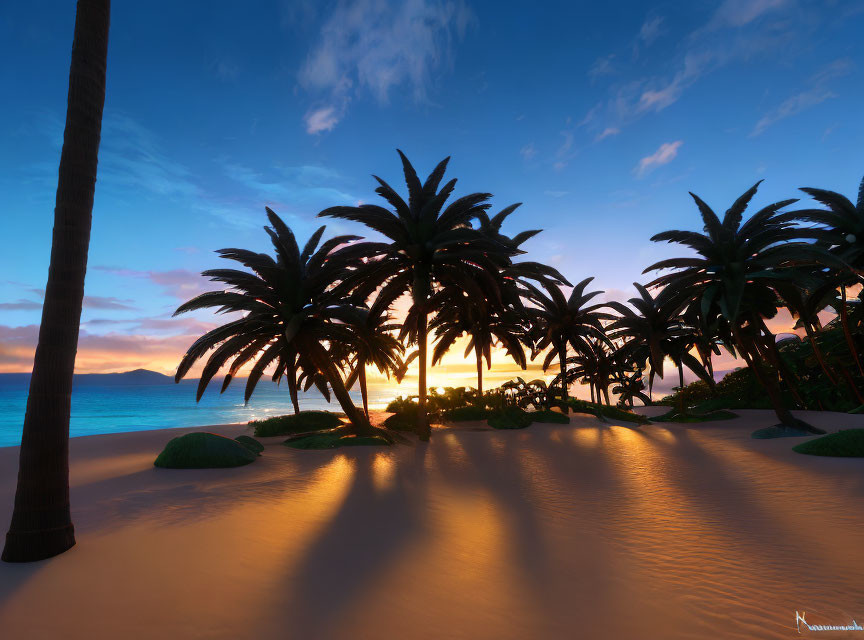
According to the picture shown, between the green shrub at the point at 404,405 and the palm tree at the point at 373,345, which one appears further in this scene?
the green shrub at the point at 404,405

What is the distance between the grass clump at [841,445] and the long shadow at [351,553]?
11.7 m

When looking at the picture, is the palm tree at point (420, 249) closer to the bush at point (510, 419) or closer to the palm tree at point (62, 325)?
the bush at point (510, 419)

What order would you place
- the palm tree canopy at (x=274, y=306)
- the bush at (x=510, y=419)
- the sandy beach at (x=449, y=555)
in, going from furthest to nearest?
the bush at (x=510, y=419) < the palm tree canopy at (x=274, y=306) < the sandy beach at (x=449, y=555)

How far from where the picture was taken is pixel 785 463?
11469 millimetres

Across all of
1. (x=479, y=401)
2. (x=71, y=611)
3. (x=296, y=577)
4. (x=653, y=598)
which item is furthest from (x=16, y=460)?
(x=479, y=401)

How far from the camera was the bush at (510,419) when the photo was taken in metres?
20.9

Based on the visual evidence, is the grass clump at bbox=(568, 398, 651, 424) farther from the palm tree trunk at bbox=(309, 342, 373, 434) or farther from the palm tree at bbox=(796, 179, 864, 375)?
the palm tree trunk at bbox=(309, 342, 373, 434)

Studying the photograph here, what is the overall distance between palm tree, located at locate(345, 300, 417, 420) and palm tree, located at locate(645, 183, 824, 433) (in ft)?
43.0

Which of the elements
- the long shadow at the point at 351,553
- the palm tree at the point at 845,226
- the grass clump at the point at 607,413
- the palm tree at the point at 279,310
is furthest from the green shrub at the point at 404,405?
the palm tree at the point at 845,226

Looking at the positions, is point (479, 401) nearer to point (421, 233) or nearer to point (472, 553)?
point (421, 233)

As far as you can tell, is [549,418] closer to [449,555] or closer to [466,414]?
[466,414]

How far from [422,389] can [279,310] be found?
7020 mm

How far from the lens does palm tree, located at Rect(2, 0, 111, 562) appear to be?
5.71m

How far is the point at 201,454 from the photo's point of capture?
11555 millimetres
